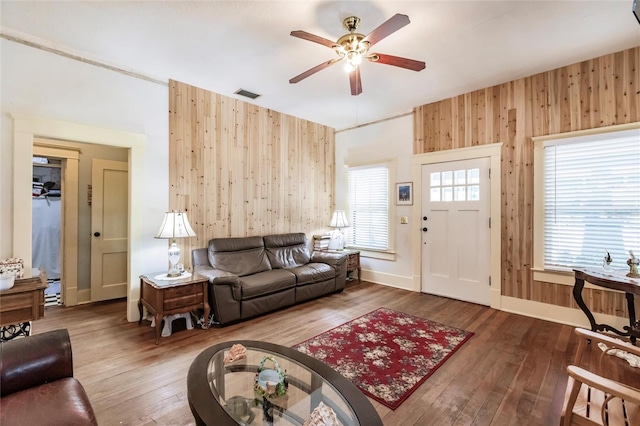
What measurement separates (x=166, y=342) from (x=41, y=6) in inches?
121

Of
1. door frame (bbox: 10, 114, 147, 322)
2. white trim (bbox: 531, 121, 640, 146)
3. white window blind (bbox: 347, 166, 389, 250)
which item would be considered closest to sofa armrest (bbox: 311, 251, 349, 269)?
white window blind (bbox: 347, 166, 389, 250)

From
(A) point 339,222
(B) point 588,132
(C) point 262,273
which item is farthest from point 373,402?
(B) point 588,132

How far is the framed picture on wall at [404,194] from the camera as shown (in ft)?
15.1

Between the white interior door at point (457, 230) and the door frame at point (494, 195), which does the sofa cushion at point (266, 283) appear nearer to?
the white interior door at point (457, 230)

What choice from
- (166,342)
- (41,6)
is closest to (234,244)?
(166,342)

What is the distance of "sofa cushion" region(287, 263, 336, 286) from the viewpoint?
3.88 metres

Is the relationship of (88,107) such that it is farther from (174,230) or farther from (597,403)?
(597,403)

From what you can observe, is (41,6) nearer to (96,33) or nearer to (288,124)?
(96,33)

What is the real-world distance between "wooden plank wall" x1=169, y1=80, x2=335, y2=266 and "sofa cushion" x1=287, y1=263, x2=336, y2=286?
0.93 metres

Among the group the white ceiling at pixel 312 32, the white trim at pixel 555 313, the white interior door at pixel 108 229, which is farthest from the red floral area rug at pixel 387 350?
the white interior door at pixel 108 229

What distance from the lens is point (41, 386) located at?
53.9 inches

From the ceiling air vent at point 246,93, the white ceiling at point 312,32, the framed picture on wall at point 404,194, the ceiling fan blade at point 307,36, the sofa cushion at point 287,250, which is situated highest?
the ceiling air vent at point 246,93

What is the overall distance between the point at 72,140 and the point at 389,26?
10.5ft

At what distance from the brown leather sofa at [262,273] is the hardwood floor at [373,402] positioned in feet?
0.60
